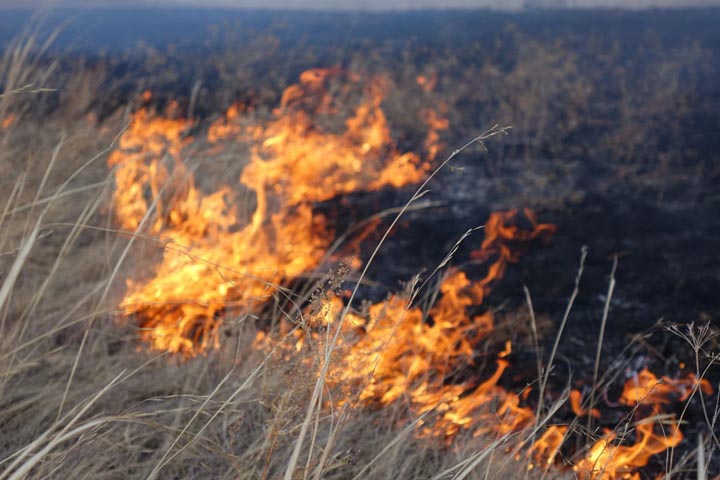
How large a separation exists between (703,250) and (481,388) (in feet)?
7.60

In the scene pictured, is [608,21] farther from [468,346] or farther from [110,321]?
[110,321]

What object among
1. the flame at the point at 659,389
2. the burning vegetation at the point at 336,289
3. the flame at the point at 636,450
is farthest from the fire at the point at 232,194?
the flame at the point at 659,389

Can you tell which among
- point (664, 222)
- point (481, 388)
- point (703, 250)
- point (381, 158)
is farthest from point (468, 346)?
point (381, 158)

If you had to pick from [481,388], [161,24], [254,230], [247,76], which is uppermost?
[161,24]

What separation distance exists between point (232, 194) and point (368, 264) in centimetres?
342

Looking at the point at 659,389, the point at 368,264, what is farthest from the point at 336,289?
the point at 368,264

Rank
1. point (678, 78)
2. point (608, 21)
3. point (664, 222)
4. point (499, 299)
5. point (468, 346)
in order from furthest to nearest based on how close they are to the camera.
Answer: point (608, 21)
point (678, 78)
point (664, 222)
point (499, 299)
point (468, 346)

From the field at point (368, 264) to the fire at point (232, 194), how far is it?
0.09 feet

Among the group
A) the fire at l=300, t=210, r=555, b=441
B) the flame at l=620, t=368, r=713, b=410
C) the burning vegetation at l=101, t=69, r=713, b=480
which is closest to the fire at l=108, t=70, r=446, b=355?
the burning vegetation at l=101, t=69, r=713, b=480

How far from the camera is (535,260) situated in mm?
3670

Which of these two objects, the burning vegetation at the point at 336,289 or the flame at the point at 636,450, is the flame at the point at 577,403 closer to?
the burning vegetation at the point at 336,289

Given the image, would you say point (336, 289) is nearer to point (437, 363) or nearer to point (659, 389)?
point (437, 363)

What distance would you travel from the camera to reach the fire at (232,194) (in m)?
2.68

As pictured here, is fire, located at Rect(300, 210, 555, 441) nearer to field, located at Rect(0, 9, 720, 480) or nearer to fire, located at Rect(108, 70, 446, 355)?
field, located at Rect(0, 9, 720, 480)
